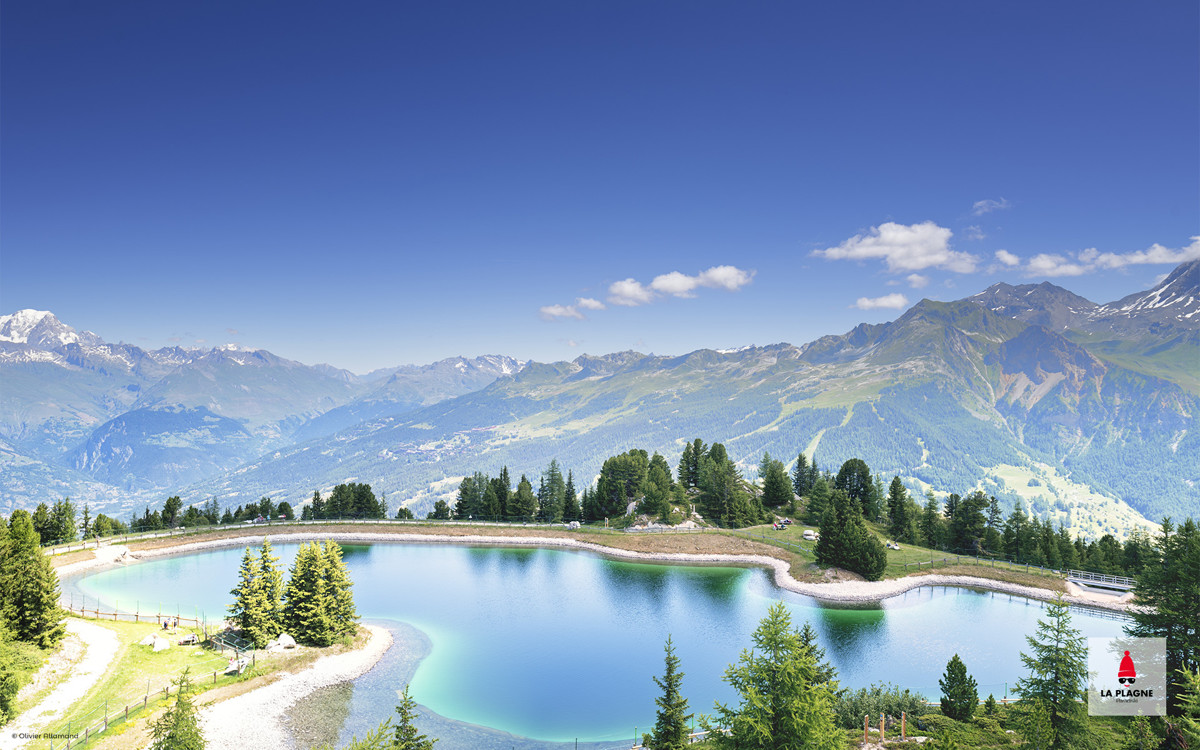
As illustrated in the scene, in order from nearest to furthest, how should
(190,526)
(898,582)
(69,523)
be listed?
(898,582), (69,523), (190,526)

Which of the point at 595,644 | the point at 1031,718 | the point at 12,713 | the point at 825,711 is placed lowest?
the point at 595,644

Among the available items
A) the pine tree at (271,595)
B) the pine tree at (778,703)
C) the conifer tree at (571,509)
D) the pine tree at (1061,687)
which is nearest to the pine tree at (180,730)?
the pine tree at (778,703)

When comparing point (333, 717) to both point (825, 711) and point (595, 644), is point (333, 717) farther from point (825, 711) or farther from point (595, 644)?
point (825, 711)

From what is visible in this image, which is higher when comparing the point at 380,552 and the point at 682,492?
the point at 682,492

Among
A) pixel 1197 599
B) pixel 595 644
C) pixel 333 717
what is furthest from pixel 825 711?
pixel 595 644

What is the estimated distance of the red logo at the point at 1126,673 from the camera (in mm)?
29827

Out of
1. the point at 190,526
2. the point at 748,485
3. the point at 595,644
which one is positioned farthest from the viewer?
the point at 748,485

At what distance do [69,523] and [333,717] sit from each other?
74365 millimetres

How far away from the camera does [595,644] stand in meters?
52.2

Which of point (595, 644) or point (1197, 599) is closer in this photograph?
point (1197, 599)

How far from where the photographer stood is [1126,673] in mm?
30156

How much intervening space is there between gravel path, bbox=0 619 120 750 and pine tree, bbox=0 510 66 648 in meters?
2.65

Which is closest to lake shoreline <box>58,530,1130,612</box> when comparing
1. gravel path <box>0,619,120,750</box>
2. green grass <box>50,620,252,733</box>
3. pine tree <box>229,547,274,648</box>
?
green grass <box>50,620,252,733</box>
